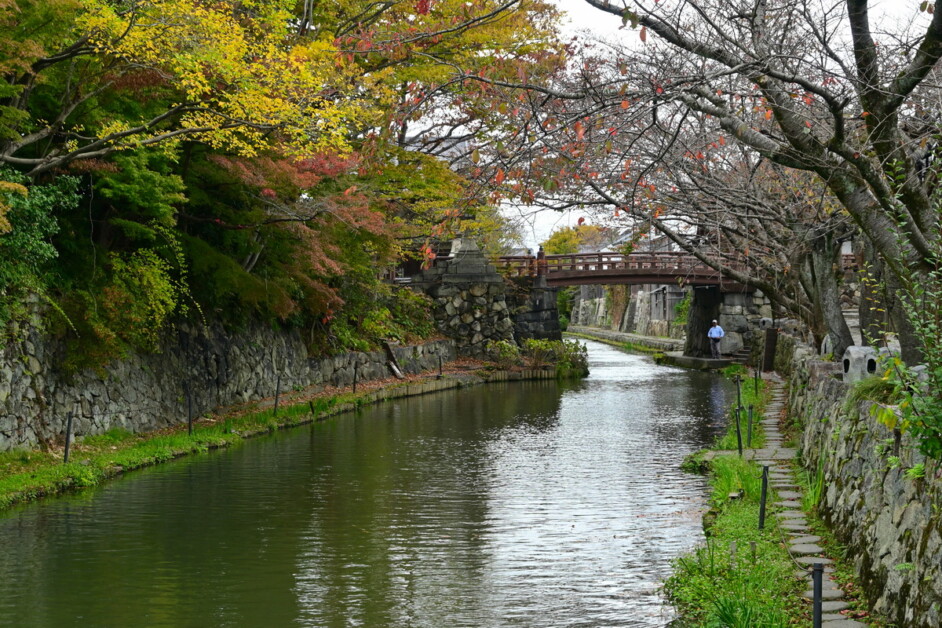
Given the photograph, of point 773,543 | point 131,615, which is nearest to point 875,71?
point 773,543

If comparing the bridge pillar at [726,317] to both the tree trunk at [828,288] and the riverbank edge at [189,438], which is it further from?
the tree trunk at [828,288]

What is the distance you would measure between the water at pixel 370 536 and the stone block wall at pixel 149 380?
5.93ft

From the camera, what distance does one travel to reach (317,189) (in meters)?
21.9

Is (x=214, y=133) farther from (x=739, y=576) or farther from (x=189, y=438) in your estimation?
(x=739, y=576)

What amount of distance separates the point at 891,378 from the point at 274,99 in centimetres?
1098

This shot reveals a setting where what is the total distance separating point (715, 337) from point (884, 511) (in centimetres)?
3633

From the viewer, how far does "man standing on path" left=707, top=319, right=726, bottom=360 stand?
4262cm

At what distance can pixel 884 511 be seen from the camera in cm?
739

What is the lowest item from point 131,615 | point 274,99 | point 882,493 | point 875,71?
point 131,615

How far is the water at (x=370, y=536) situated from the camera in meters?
8.71

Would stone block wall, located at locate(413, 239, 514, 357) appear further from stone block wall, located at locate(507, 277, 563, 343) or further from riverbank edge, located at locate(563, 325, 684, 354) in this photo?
riverbank edge, located at locate(563, 325, 684, 354)

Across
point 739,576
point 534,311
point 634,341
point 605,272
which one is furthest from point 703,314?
point 739,576

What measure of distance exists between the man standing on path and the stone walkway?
24.2 metres

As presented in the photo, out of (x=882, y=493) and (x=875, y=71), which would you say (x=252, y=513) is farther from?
(x=875, y=71)
